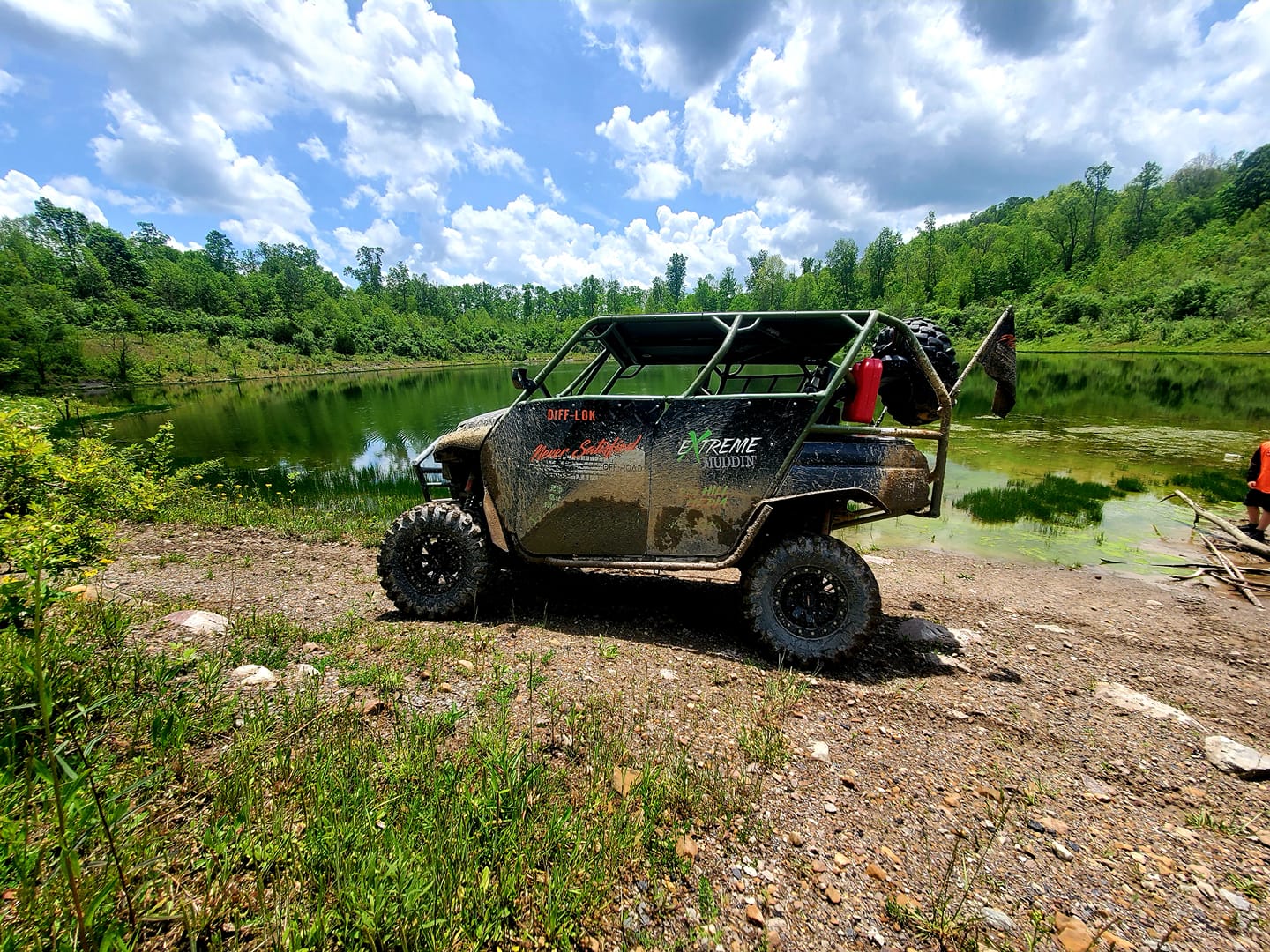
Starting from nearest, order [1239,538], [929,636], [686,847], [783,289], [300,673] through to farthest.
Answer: [686,847] < [300,673] < [929,636] < [1239,538] < [783,289]

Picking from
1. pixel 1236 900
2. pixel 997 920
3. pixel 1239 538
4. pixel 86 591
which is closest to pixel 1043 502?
pixel 1239 538

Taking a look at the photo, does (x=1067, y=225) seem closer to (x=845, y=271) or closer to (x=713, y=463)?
(x=845, y=271)

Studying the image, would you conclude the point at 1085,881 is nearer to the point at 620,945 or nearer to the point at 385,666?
the point at 620,945

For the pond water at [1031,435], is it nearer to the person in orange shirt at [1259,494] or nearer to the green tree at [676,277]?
the person in orange shirt at [1259,494]

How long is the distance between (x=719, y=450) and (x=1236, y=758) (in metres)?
3.47

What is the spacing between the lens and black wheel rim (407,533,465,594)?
4516 millimetres

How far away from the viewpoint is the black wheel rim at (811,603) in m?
3.86

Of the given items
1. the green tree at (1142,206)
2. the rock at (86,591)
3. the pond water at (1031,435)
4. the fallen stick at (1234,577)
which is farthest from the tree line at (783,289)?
the fallen stick at (1234,577)

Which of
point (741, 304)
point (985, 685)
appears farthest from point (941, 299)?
point (985, 685)

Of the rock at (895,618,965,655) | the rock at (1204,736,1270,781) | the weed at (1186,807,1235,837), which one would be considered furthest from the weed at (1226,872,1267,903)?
the rock at (895,618,965,655)

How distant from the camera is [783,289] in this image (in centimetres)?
10181

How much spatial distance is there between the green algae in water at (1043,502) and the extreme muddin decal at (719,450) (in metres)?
8.20

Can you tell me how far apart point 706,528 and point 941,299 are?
9257cm

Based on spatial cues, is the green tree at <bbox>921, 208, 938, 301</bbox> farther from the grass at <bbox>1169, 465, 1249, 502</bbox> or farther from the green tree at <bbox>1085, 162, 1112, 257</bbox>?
the grass at <bbox>1169, 465, 1249, 502</bbox>
